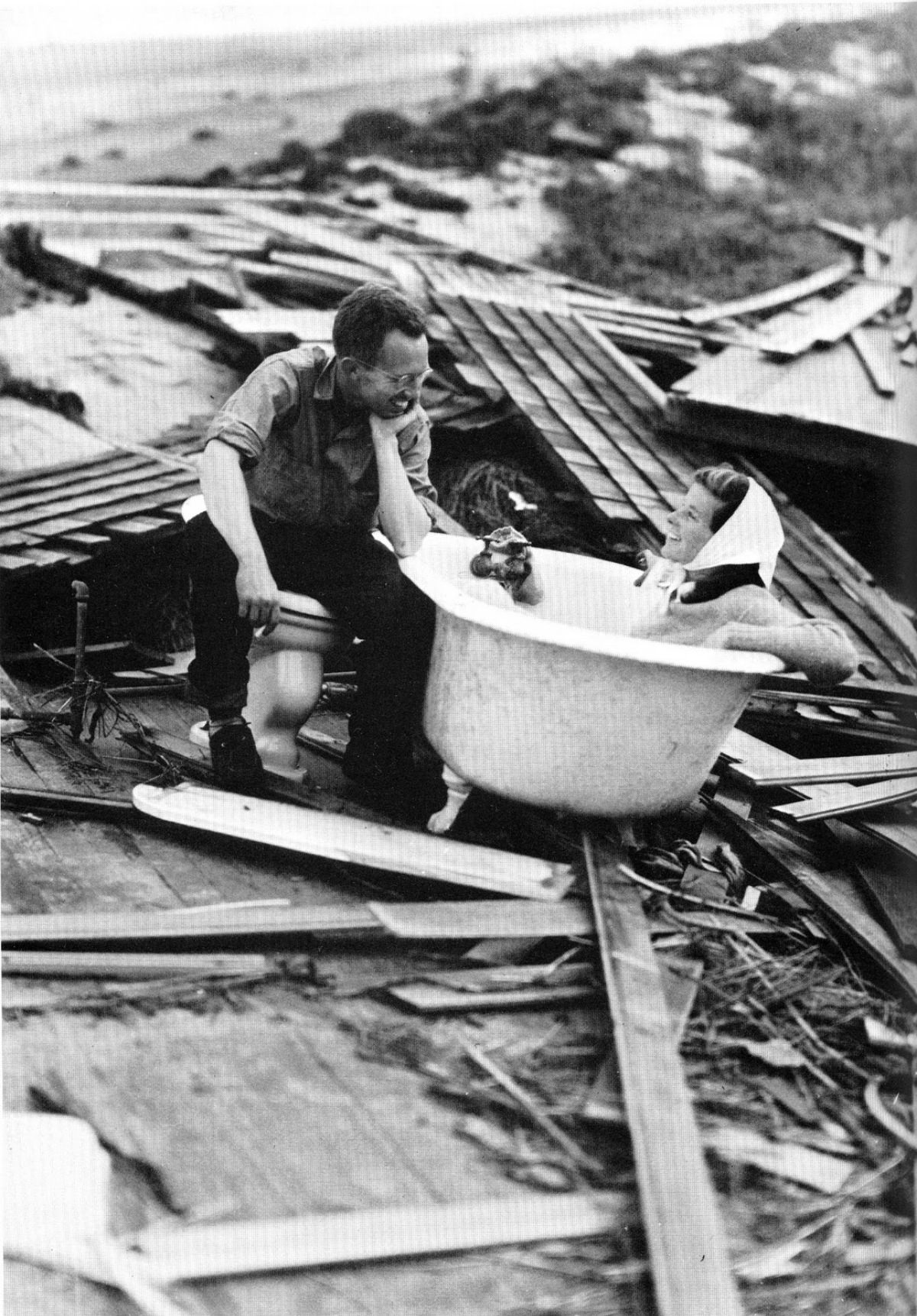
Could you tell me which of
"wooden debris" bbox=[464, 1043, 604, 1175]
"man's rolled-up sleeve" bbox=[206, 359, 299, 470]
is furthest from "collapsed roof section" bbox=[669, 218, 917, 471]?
"wooden debris" bbox=[464, 1043, 604, 1175]

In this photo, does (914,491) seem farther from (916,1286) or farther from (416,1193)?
(416,1193)

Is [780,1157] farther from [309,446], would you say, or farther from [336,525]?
[309,446]

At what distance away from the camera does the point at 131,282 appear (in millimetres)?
3766

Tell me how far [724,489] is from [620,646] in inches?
21.7

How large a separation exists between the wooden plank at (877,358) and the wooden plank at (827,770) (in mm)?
1050

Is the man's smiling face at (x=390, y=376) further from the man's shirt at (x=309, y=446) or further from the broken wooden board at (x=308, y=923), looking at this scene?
the broken wooden board at (x=308, y=923)

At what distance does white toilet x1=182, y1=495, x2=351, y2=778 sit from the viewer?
314 cm

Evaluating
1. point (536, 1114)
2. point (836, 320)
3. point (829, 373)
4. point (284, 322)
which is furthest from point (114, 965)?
point (836, 320)

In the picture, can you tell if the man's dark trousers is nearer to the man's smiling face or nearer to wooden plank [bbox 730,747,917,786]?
the man's smiling face

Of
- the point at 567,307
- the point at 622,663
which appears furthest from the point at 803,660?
the point at 567,307

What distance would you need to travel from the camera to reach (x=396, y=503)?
10.0 feet

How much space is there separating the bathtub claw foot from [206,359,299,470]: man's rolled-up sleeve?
0.90m

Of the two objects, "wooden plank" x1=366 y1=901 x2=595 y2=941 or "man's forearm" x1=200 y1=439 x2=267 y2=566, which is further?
"man's forearm" x1=200 y1=439 x2=267 y2=566

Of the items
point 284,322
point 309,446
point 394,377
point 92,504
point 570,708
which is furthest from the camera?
point 284,322
